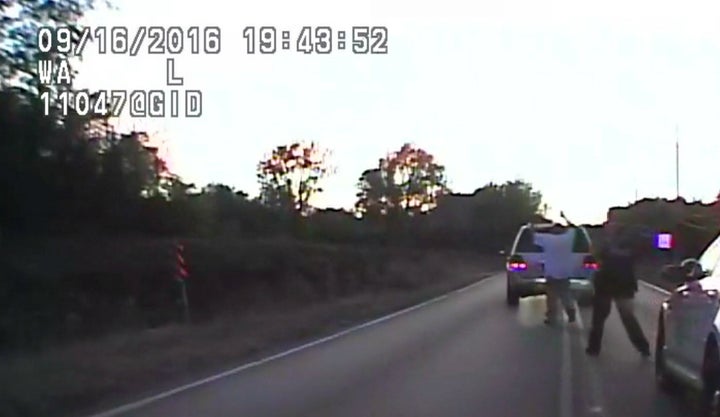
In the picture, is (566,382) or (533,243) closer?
(566,382)

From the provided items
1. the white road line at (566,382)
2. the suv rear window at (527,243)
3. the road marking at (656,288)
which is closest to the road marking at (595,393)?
the white road line at (566,382)

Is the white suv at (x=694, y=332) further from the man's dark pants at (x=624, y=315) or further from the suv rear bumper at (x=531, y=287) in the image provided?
the suv rear bumper at (x=531, y=287)

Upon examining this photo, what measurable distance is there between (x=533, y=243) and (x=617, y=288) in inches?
555

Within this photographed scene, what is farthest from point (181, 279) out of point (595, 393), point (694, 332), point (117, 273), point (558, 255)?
point (694, 332)

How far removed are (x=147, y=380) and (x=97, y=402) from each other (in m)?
2.20

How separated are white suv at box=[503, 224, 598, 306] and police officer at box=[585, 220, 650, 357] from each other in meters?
11.4

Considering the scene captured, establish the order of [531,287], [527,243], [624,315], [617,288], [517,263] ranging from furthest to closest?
[531,287], [527,243], [517,263], [617,288], [624,315]

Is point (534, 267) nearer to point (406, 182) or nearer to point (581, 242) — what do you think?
point (581, 242)

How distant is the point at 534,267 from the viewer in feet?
112

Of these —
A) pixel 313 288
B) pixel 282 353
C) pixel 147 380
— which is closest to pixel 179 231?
pixel 313 288

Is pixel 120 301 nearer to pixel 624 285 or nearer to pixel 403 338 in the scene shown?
pixel 403 338

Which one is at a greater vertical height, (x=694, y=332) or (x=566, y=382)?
(x=694, y=332)

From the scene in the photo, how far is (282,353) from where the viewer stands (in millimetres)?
20344

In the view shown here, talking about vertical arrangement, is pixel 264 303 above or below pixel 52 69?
below
